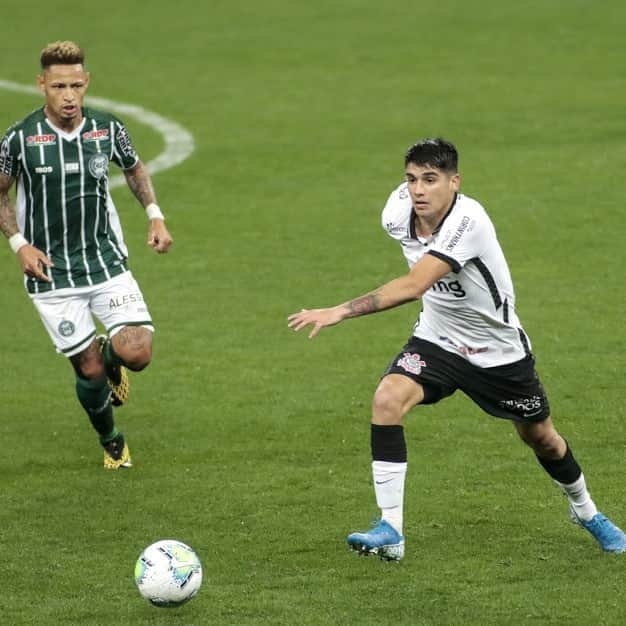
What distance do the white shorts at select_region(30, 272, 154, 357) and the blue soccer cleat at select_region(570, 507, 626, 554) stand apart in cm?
325

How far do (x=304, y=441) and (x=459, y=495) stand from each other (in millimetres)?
1634

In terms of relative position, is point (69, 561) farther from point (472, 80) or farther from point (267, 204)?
point (472, 80)

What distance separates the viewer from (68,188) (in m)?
10.2

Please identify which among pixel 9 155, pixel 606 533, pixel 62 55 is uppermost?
pixel 62 55

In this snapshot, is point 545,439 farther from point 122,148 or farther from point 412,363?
point 122,148

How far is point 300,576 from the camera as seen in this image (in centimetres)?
824

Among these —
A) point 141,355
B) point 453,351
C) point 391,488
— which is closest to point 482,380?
point 453,351

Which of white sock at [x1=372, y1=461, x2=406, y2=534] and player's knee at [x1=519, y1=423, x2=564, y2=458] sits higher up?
player's knee at [x1=519, y1=423, x2=564, y2=458]

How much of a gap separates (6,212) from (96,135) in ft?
2.51

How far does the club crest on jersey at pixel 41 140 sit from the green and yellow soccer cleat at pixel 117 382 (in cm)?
140

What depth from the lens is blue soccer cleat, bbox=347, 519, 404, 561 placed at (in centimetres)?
829

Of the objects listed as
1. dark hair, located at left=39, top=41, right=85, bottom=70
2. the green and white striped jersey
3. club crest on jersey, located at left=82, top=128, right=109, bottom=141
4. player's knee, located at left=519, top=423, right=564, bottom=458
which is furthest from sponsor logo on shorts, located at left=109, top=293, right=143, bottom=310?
player's knee, located at left=519, top=423, right=564, bottom=458

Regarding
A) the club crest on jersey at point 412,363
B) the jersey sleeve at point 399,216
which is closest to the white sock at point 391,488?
the club crest on jersey at point 412,363

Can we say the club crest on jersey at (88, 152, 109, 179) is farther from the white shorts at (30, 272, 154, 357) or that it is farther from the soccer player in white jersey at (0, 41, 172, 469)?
the white shorts at (30, 272, 154, 357)
